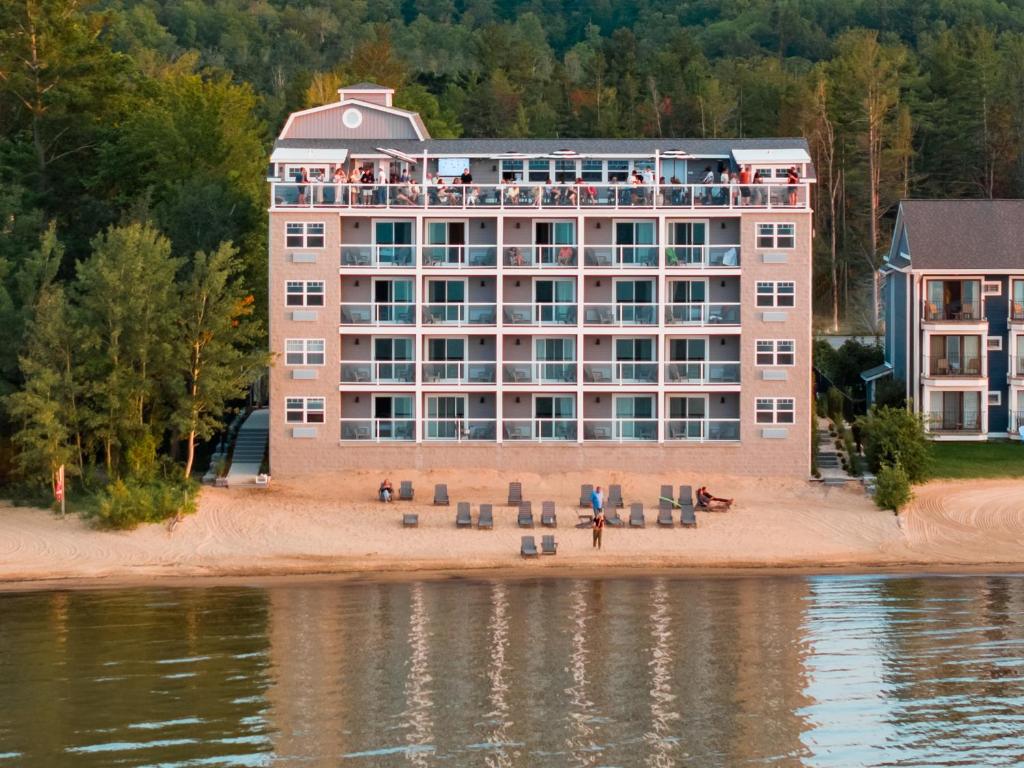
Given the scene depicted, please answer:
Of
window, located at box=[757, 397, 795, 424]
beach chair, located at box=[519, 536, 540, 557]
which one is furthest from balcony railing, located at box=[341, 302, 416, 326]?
window, located at box=[757, 397, 795, 424]

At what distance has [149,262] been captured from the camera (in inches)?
2411

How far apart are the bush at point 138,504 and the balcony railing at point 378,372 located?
7.38 metres

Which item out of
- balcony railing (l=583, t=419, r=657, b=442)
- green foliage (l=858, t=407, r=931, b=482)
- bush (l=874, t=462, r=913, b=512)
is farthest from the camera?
balcony railing (l=583, t=419, r=657, b=442)

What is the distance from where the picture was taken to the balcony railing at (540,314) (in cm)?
6387

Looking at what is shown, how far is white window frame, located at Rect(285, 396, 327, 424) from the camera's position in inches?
2496

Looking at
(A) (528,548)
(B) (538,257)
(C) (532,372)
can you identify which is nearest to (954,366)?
(C) (532,372)

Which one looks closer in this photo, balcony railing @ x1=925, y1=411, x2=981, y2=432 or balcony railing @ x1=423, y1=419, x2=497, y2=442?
balcony railing @ x1=423, y1=419, x2=497, y2=442

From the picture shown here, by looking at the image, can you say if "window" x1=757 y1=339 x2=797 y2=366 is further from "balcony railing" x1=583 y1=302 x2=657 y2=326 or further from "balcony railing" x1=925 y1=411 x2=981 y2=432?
"balcony railing" x1=925 y1=411 x2=981 y2=432

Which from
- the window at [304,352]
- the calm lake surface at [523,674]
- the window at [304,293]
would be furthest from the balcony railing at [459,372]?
the calm lake surface at [523,674]

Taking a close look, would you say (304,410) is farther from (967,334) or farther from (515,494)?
(967,334)

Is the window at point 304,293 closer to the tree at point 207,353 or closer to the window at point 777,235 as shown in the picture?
the tree at point 207,353

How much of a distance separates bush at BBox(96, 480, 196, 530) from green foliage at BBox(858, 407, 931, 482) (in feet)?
77.4

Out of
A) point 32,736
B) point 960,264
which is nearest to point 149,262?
point 32,736

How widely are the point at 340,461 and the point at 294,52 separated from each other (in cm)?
10345
